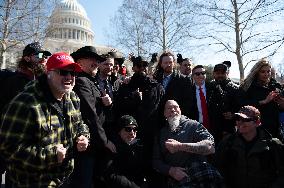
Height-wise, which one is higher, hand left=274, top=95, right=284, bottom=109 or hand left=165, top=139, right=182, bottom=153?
hand left=274, top=95, right=284, bottom=109

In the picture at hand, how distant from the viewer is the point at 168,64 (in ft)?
18.0

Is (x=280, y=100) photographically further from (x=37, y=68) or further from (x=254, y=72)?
(x=37, y=68)

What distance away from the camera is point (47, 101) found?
3.10m

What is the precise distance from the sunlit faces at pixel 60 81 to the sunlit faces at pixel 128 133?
1798mm

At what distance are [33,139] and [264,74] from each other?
14.2ft

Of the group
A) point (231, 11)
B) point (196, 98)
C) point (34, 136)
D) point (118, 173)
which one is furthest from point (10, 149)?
point (231, 11)

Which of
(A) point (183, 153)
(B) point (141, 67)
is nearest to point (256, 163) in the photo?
(A) point (183, 153)

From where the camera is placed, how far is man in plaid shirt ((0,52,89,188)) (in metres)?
2.87

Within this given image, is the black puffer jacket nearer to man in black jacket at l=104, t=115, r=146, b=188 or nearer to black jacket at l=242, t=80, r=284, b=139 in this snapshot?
black jacket at l=242, t=80, r=284, b=139

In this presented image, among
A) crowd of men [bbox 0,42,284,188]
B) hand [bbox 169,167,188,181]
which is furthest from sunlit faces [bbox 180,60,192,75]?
hand [bbox 169,167,188,181]

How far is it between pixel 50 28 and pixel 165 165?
20.0 metres

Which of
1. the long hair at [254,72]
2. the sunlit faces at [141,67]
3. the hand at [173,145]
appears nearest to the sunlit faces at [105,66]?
the sunlit faces at [141,67]

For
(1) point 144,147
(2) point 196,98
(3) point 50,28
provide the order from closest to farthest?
(1) point 144,147 < (2) point 196,98 < (3) point 50,28

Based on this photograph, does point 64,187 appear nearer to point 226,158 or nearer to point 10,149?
point 10,149
